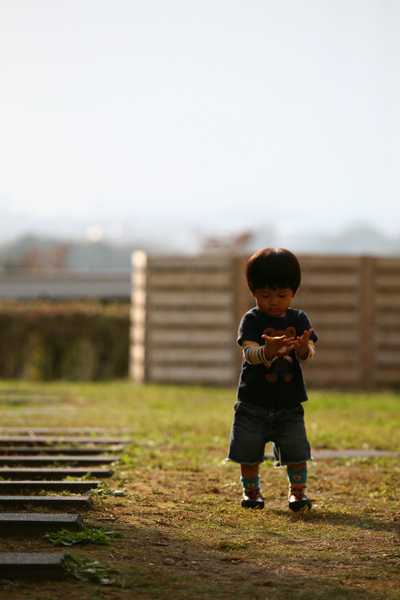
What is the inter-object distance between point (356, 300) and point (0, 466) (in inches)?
289

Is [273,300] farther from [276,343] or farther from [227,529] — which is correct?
[227,529]

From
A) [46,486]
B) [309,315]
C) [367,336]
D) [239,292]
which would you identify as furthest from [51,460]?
[367,336]

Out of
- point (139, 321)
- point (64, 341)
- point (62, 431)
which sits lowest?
point (62, 431)

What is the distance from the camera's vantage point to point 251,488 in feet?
14.1

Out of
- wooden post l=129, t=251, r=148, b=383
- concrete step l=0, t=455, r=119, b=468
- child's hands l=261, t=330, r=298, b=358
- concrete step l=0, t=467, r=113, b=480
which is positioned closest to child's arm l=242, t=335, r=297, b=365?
child's hands l=261, t=330, r=298, b=358

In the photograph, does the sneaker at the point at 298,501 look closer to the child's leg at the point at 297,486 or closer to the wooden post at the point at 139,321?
the child's leg at the point at 297,486

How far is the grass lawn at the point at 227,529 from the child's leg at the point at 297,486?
7 cm

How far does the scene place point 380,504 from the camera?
442cm

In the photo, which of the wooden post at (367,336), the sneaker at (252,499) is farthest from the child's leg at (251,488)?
the wooden post at (367,336)

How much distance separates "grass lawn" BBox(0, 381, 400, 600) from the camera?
290cm

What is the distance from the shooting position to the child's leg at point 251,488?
425cm

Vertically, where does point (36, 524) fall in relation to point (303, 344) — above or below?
below

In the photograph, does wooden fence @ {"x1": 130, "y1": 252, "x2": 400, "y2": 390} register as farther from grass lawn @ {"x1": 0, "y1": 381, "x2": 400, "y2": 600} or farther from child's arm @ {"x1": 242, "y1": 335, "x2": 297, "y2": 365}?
child's arm @ {"x1": 242, "y1": 335, "x2": 297, "y2": 365}

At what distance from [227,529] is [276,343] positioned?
0.89m
